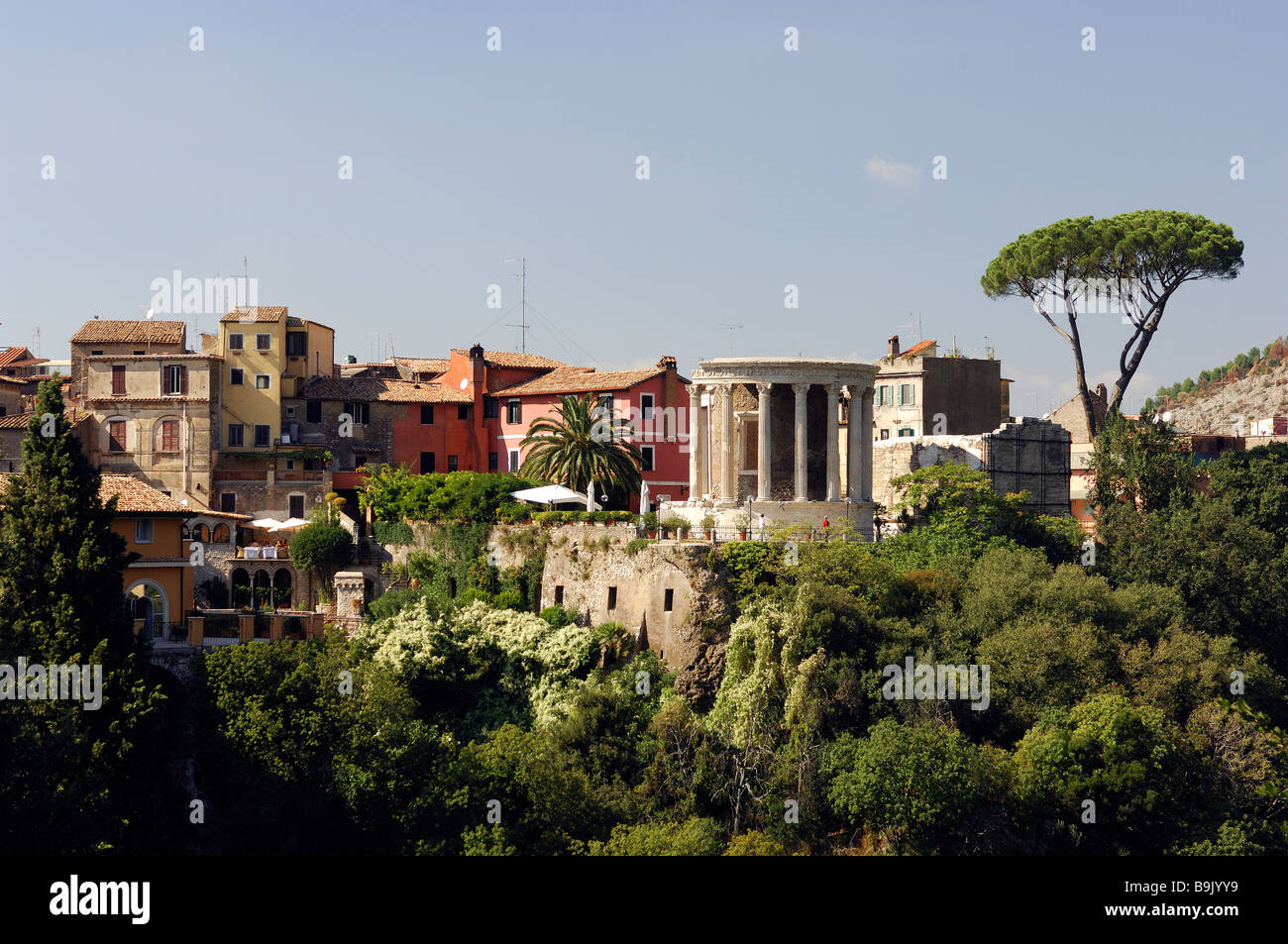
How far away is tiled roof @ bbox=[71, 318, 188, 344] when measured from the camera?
2749 inches

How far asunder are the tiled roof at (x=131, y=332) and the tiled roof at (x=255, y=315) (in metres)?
2.50

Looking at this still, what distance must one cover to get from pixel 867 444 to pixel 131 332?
31632mm

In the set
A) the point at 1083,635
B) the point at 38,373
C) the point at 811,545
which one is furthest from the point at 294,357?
the point at 1083,635

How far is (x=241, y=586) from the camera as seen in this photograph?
203ft

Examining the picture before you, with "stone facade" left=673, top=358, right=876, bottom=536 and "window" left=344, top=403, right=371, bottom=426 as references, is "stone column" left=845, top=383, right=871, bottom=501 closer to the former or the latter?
"stone facade" left=673, top=358, right=876, bottom=536

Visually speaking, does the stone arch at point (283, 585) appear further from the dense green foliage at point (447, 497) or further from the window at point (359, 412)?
the window at point (359, 412)

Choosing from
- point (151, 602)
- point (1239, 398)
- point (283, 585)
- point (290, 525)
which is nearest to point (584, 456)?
point (290, 525)

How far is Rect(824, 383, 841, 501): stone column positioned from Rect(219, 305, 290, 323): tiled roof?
2779 centimetres

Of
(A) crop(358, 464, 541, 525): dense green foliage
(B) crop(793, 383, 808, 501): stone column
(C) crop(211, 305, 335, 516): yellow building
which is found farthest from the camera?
(C) crop(211, 305, 335, 516): yellow building

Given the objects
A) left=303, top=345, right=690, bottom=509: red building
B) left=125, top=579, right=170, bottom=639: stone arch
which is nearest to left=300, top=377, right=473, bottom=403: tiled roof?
left=303, top=345, right=690, bottom=509: red building

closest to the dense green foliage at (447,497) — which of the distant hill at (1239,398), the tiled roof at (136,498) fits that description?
the tiled roof at (136,498)

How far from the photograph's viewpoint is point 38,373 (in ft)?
275

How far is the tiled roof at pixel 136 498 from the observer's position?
Result: 5153 cm

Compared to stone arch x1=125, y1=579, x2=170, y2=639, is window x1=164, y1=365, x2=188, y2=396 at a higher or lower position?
higher
